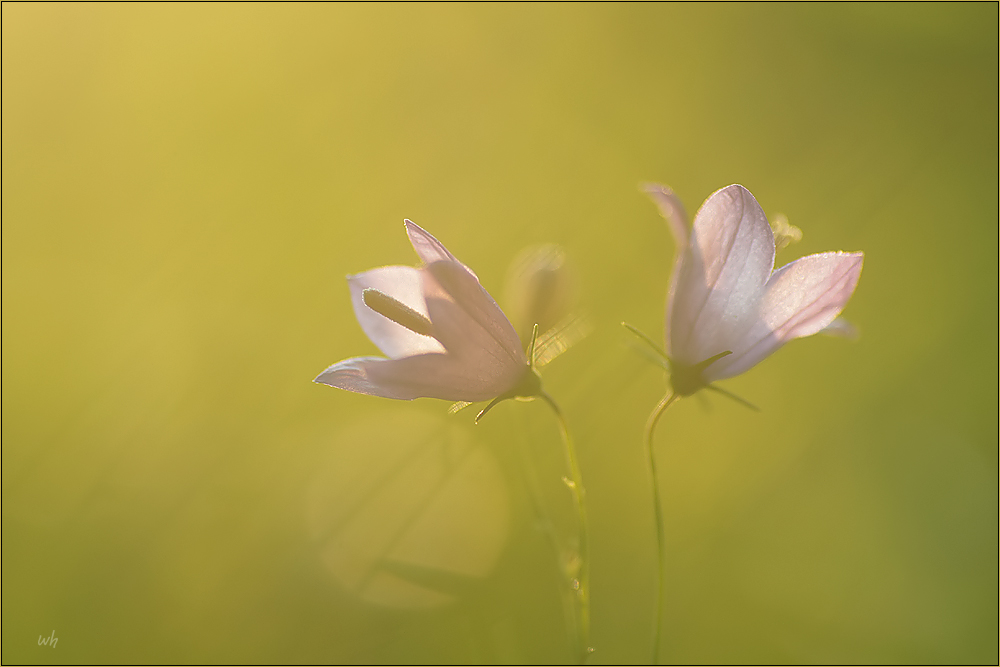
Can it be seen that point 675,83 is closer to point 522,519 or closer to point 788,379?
point 788,379

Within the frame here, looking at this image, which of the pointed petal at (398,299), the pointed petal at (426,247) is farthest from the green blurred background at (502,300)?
the pointed petal at (426,247)

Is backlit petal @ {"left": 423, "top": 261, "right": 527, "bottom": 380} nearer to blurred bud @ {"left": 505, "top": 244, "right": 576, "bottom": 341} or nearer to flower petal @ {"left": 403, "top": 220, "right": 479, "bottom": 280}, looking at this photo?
flower petal @ {"left": 403, "top": 220, "right": 479, "bottom": 280}

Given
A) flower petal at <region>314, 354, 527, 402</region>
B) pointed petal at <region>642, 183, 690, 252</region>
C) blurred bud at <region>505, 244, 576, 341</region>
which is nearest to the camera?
flower petal at <region>314, 354, 527, 402</region>

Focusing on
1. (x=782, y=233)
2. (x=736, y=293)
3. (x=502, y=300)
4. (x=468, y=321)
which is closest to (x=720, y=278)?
(x=736, y=293)

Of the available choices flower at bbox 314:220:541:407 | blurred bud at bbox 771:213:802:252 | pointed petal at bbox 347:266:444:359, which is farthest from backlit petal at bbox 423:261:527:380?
blurred bud at bbox 771:213:802:252

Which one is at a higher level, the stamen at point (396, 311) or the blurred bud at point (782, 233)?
the blurred bud at point (782, 233)

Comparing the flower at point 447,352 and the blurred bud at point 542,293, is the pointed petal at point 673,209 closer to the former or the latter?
the flower at point 447,352

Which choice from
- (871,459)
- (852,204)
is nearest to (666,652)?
(871,459)
